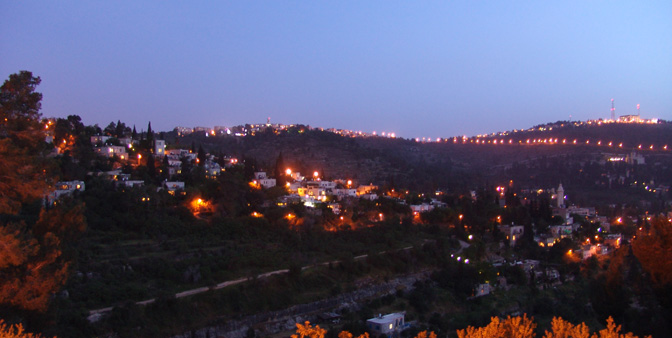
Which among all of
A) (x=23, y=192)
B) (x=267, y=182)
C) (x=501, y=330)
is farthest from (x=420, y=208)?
(x=23, y=192)

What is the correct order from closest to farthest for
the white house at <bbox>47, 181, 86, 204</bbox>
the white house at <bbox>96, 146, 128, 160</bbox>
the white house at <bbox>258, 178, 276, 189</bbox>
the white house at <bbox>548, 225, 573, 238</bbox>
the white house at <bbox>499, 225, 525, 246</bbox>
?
the white house at <bbox>47, 181, 86, 204</bbox> → the white house at <bbox>96, 146, 128, 160</bbox> → the white house at <bbox>499, 225, 525, 246</bbox> → the white house at <bbox>258, 178, 276, 189</bbox> → the white house at <bbox>548, 225, 573, 238</bbox>

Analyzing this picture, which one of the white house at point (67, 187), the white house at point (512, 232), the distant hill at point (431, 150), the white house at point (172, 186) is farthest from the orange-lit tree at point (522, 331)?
the distant hill at point (431, 150)

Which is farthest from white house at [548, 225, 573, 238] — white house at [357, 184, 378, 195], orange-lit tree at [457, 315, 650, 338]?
orange-lit tree at [457, 315, 650, 338]

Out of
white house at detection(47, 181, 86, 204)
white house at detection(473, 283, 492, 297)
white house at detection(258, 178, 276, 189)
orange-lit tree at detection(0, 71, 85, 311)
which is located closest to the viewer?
orange-lit tree at detection(0, 71, 85, 311)

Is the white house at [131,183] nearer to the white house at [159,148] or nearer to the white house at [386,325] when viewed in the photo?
the white house at [159,148]

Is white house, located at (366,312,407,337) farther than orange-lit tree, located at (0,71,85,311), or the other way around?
white house, located at (366,312,407,337)

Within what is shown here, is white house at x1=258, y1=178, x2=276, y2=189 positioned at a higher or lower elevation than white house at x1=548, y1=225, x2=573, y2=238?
higher

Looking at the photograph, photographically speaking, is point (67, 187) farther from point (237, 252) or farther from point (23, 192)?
point (23, 192)

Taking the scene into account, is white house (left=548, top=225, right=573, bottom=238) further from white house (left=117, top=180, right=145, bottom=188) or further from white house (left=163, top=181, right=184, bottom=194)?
white house (left=117, top=180, right=145, bottom=188)

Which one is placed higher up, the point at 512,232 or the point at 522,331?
the point at 522,331
